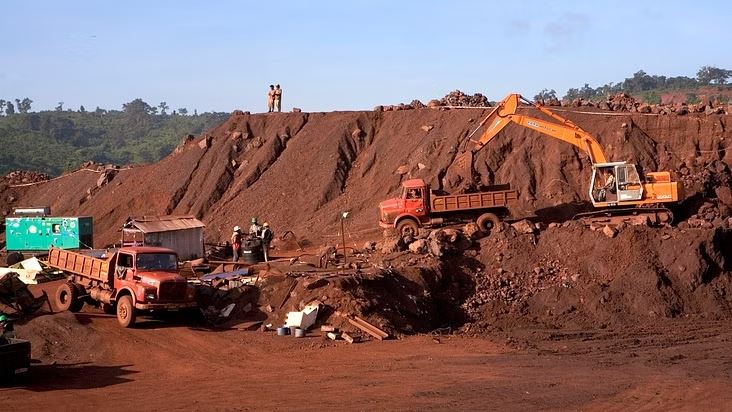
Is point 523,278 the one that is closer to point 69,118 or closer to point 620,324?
point 620,324

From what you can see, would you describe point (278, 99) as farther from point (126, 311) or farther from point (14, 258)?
point (126, 311)

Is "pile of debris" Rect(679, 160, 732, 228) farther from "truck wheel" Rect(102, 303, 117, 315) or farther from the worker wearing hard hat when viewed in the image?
the worker wearing hard hat

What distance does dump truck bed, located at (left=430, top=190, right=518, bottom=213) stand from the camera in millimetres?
32719

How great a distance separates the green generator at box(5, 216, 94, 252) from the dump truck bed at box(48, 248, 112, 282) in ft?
29.8

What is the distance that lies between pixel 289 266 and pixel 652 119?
63.2 ft

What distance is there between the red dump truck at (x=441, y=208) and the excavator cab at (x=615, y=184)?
9.66ft

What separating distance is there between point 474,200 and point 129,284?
13.7 metres

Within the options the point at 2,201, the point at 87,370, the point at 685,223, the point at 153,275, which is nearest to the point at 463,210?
the point at 685,223

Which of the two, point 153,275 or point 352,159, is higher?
point 352,159

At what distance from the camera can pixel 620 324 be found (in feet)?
85.8

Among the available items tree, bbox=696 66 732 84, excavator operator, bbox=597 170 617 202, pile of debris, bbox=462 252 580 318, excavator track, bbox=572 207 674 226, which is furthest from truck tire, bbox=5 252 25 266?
tree, bbox=696 66 732 84

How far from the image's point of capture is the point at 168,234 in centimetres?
3225

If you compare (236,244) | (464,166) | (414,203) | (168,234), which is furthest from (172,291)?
(464,166)

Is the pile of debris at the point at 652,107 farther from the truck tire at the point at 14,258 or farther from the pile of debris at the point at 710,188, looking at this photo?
the truck tire at the point at 14,258
